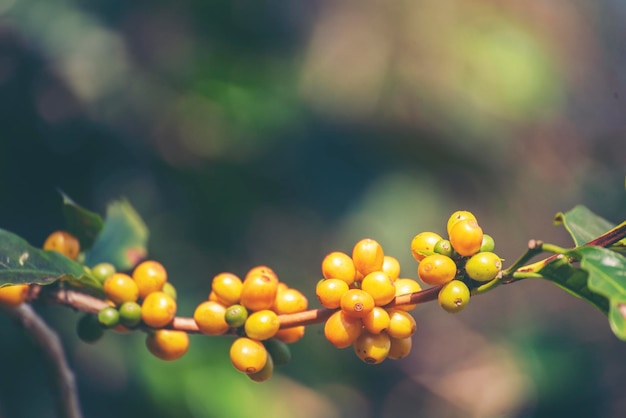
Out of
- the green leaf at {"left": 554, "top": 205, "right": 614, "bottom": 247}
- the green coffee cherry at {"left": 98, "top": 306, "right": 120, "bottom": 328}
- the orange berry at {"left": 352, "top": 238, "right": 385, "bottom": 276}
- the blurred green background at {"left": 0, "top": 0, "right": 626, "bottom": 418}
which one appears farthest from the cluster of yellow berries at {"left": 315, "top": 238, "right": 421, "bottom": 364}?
the blurred green background at {"left": 0, "top": 0, "right": 626, "bottom": 418}

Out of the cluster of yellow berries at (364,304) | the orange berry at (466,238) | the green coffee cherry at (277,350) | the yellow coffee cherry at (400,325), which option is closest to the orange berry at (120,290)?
the green coffee cherry at (277,350)

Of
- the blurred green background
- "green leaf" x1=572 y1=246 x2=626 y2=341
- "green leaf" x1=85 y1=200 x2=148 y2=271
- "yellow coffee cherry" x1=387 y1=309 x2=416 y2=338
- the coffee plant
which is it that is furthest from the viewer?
the blurred green background

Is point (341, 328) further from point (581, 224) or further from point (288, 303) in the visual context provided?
point (581, 224)

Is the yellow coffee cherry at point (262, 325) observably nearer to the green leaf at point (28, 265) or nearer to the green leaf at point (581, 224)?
the green leaf at point (28, 265)

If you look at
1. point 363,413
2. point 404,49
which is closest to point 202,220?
point 404,49

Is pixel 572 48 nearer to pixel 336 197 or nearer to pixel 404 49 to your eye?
pixel 404 49

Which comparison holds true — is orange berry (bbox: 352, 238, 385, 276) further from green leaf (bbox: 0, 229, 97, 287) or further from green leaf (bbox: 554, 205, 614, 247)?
green leaf (bbox: 0, 229, 97, 287)
